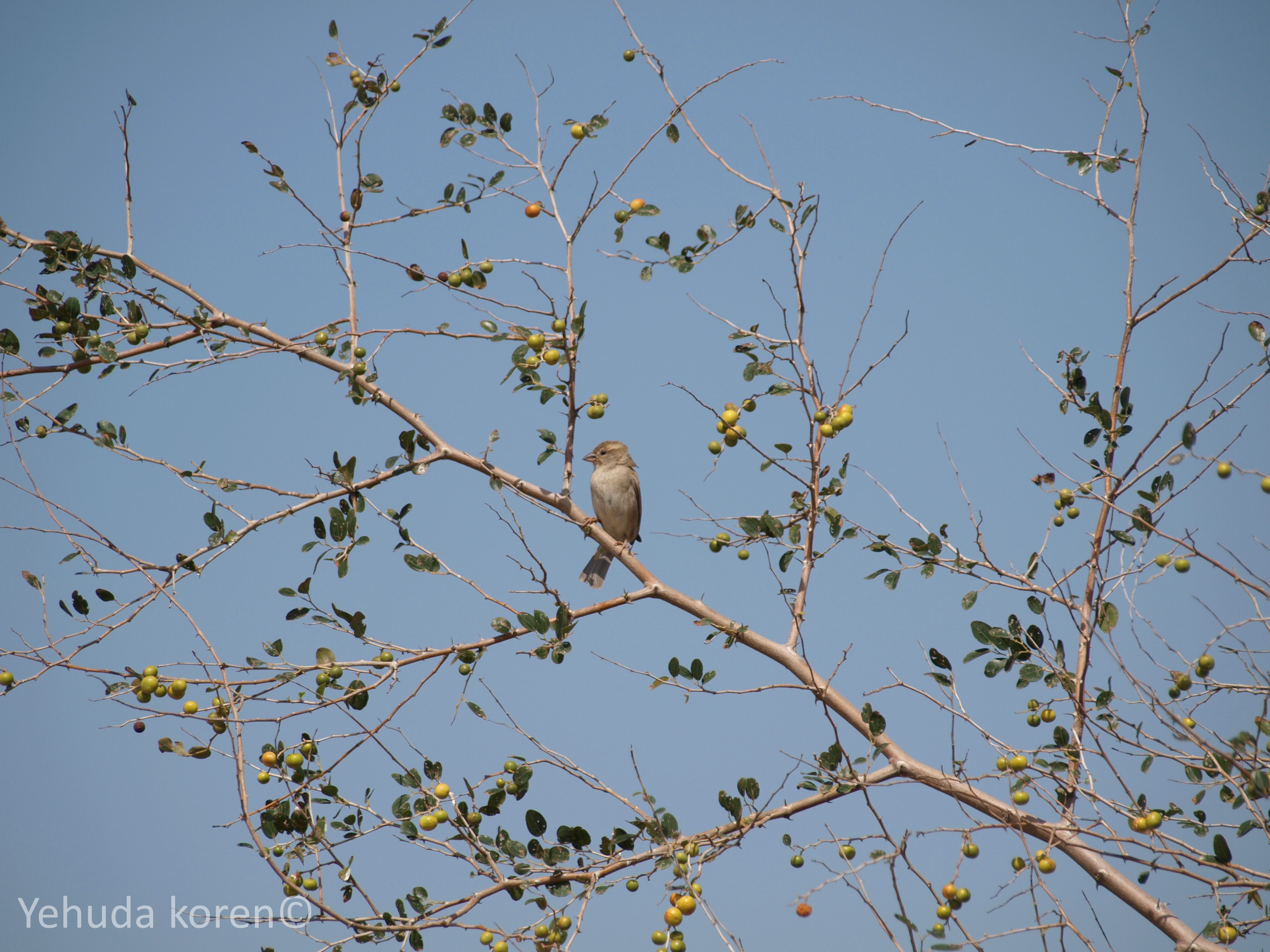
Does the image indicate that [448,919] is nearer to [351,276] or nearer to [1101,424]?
[351,276]

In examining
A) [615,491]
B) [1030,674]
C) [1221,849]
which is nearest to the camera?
[1221,849]

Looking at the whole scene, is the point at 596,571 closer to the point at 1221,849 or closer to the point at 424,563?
the point at 424,563

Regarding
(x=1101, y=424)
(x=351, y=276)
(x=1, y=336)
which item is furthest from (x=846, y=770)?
(x=1, y=336)

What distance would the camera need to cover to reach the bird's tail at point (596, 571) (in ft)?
25.1

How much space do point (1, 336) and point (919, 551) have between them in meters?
4.72

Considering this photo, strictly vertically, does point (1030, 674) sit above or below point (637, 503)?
below

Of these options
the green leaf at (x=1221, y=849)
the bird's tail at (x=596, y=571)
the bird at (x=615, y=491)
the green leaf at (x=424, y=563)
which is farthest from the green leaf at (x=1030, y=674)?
the bird at (x=615, y=491)

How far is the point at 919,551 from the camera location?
176 inches

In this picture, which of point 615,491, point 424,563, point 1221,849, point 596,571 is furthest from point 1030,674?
point 615,491

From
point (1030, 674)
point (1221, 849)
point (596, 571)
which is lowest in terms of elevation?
point (1221, 849)

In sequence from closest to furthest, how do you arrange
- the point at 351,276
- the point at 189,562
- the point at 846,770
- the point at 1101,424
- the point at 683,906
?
the point at 683,906
the point at 846,770
the point at 189,562
the point at 1101,424
the point at 351,276

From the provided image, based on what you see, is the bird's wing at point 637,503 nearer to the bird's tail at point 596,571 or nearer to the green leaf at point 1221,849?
the bird's tail at point 596,571

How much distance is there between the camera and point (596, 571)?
7.70 meters

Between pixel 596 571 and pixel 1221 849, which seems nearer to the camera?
pixel 1221 849
